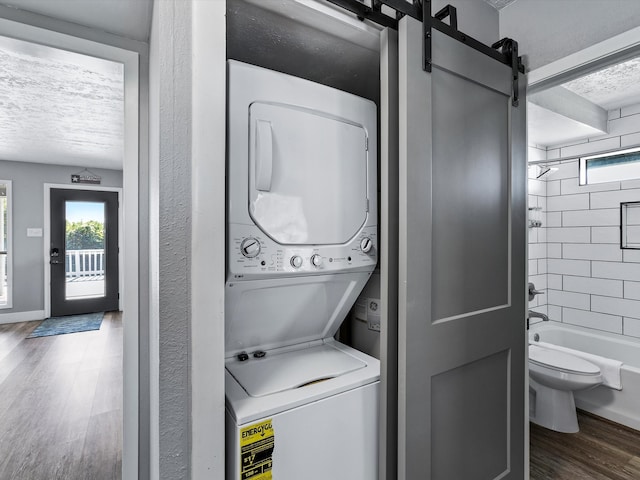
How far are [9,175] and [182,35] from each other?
5827 mm

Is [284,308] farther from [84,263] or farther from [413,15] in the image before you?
[84,263]

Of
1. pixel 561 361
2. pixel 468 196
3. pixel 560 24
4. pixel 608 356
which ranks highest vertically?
pixel 560 24

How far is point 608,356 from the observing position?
296 centimetres

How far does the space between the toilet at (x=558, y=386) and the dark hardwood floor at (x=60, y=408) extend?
107 inches

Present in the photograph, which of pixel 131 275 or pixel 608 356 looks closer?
pixel 131 275

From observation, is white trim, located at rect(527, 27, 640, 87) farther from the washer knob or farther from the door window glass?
the door window glass

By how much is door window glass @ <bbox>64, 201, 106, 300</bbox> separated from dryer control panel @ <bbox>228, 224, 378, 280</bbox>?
5578 mm

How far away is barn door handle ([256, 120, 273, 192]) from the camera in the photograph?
98 cm

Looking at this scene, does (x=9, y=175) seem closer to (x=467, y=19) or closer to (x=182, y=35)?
(x=182, y=35)

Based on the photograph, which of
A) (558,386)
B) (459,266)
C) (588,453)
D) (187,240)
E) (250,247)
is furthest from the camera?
(558,386)

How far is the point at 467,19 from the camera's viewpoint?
1560 mm

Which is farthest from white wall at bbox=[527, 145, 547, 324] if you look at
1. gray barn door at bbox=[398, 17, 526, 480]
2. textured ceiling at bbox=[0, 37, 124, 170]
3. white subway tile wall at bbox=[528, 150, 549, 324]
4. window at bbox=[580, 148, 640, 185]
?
textured ceiling at bbox=[0, 37, 124, 170]

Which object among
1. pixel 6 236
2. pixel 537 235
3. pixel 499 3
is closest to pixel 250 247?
pixel 499 3

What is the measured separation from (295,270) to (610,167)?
133 inches
